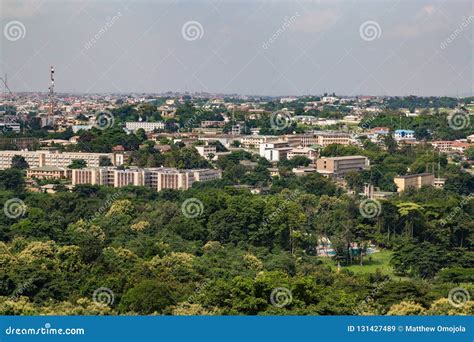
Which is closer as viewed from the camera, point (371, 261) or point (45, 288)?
point (45, 288)

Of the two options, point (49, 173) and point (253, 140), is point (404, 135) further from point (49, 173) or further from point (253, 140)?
point (49, 173)

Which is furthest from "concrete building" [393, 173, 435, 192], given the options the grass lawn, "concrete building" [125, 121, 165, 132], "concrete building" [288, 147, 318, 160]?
"concrete building" [125, 121, 165, 132]

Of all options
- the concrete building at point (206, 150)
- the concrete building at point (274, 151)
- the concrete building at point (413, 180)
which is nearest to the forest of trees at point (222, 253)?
the concrete building at point (413, 180)

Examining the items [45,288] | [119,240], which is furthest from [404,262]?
[45,288]

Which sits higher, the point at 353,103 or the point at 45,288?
the point at 353,103

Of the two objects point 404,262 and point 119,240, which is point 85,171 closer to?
point 119,240

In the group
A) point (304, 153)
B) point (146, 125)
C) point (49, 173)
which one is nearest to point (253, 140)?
point (304, 153)

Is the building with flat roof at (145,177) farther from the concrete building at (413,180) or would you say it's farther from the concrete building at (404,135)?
the concrete building at (404,135)
